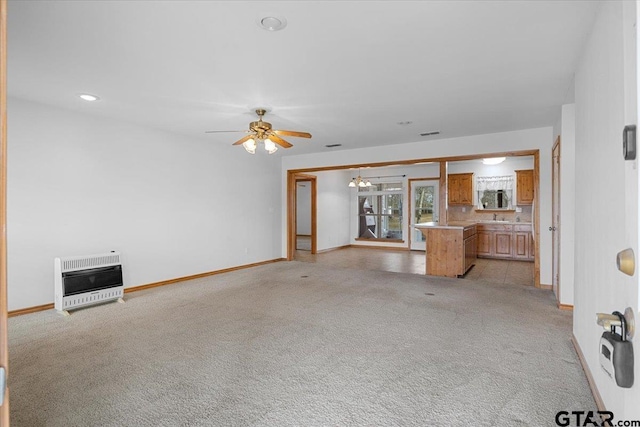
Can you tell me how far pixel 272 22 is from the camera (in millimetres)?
2234

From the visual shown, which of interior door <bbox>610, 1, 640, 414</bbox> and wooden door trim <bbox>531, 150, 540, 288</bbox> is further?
wooden door trim <bbox>531, 150, 540, 288</bbox>

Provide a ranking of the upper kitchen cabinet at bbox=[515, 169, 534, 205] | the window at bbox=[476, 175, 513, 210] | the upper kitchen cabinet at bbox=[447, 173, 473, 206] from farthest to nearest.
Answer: the upper kitchen cabinet at bbox=[447, 173, 473, 206], the window at bbox=[476, 175, 513, 210], the upper kitchen cabinet at bbox=[515, 169, 534, 205]

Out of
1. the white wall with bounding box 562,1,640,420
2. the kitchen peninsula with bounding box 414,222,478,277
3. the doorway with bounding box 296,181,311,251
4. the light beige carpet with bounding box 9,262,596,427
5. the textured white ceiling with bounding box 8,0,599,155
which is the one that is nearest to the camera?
the white wall with bounding box 562,1,640,420

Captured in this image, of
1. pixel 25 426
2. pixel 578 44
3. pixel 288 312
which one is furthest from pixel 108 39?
pixel 578 44

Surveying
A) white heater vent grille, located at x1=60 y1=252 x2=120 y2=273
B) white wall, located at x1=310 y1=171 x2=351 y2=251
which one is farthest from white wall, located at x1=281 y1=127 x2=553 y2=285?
white heater vent grille, located at x1=60 y1=252 x2=120 y2=273

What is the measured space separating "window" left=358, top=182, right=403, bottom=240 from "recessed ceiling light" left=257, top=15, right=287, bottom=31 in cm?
794

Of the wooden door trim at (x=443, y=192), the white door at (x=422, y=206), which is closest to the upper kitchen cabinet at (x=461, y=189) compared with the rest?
the white door at (x=422, y=206)

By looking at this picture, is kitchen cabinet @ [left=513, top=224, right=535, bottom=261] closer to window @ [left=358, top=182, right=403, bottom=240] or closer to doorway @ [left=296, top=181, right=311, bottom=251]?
window @ [left=358, top=182, right=403, bottom=240]

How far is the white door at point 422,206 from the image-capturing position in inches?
363

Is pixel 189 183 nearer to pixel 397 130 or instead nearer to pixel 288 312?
pixel 288 312

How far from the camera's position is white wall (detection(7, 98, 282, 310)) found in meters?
3.77

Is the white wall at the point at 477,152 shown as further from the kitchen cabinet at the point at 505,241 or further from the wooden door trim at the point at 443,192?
the kitchen cabinet at the point at 505,241

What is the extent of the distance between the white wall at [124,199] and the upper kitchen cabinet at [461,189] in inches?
195

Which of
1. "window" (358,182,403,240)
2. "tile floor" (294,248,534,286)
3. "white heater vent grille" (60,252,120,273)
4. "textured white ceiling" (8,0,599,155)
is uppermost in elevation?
"textured white ceiling" (8,0,599,155)
